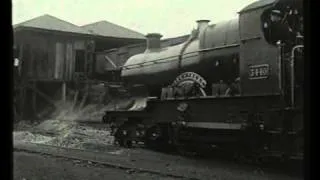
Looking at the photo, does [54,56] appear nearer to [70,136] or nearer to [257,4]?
[70,136]

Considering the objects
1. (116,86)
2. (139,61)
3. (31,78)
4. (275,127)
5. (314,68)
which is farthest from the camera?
(31,78)

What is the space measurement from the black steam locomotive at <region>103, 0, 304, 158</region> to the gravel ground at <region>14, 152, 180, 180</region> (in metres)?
2.70

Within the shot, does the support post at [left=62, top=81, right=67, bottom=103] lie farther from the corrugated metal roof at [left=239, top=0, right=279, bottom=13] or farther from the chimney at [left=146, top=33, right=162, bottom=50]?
the corrugated metal roof at [left=239, top=0, right=279, bottom=13]

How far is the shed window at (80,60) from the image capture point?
1227 inches

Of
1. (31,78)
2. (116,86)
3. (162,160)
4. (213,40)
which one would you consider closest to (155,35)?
(213,40)

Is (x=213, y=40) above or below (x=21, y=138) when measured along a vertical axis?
above

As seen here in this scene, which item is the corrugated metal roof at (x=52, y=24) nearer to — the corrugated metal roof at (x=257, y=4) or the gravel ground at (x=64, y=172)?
the gravel ground at (x=64, y=172)

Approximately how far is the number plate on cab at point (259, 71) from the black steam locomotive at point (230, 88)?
0.02 metres

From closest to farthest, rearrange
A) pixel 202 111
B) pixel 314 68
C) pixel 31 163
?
pixel 314 68, pixel 31 163, pixel 202 111

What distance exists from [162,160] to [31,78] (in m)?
18.3

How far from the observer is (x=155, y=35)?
1739 cm

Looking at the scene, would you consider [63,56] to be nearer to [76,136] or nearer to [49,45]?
[49,45]

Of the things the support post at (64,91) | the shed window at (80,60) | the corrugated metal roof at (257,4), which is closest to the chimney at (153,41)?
the corrugated metal roof at (257,4)

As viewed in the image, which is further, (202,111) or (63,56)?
(63,56)
